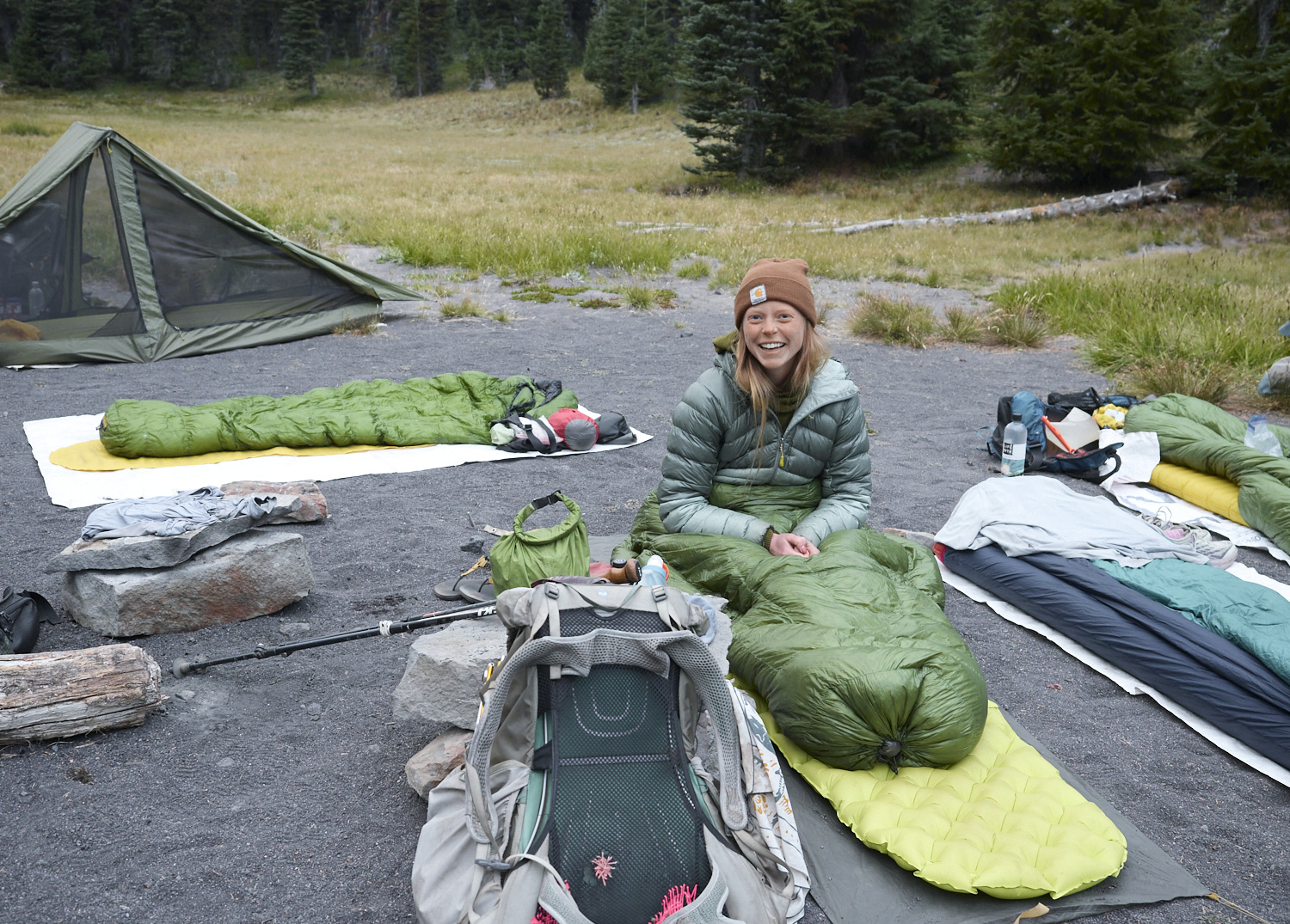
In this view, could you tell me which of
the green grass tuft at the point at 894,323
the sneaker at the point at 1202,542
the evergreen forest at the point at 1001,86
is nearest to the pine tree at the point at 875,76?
the evergreen forest at the point at 1001,86

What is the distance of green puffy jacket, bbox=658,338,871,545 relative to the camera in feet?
10.5

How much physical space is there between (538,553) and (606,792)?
114cm

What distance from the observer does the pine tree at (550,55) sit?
4347 centimetres

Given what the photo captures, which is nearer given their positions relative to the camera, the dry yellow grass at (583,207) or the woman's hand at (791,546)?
the woman's hand at (791,546)

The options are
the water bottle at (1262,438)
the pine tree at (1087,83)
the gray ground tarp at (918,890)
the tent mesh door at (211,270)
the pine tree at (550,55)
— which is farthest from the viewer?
the pine tree at (550,55)

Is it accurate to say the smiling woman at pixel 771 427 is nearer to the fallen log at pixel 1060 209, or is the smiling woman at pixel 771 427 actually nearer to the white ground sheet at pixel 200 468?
the white ground sheet at pixel 200 468

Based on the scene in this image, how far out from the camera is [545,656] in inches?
79.0

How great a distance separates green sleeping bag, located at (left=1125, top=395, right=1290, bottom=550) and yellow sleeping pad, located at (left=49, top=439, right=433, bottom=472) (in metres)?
4.45

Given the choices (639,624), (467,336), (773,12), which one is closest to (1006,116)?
(773,12)

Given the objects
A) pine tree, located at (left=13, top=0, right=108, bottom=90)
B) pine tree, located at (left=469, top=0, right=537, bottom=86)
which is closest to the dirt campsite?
pine tree, located at (left=469, top=0, right=537, bottom=86)

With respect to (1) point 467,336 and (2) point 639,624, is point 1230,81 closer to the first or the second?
(1) point 467,336

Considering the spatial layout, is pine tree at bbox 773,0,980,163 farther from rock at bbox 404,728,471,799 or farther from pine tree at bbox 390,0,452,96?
pine tree at bbox 390,0,452,96

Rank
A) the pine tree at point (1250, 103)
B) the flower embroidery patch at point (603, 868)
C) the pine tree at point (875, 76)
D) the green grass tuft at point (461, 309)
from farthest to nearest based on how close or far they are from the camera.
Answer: the pine tree at point (875, 76) < the pine tree at point (1250, 103) < the green grass tuft at point (461, 309) < the flower embroidery patch at point (603, 868)

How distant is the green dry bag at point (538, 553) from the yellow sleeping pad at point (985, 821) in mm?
915
